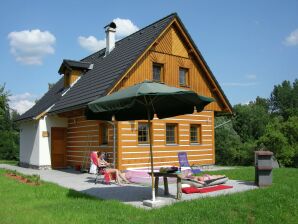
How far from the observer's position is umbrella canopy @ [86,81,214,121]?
831 cm

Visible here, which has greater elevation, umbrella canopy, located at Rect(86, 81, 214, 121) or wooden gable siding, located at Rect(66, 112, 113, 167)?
umbrella canopy, located at Rect(86, 81, 214, 121)

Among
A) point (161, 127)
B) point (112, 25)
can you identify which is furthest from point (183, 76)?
point (112, 25)

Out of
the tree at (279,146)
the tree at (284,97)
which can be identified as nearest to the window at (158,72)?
the tree at (279,146)

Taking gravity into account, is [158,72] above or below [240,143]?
above

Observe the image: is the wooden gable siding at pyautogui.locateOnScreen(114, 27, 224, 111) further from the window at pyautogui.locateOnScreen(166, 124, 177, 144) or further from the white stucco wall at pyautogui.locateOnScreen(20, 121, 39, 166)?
the white stucco wall at pyautogui.locateOnScreen(20, 121, 39, 166)

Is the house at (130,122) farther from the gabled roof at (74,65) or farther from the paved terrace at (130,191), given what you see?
the paved terrace at (130,191)

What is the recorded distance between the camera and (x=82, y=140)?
17688mm

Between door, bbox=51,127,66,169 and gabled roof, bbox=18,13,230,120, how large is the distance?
4.37 ft

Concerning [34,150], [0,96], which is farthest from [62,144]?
[0,96]

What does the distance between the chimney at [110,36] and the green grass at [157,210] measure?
12465mm

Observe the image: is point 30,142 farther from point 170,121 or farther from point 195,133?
point 195,133

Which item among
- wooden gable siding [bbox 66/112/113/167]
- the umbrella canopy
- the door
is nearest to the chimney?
wooden gable siding [bbox 66/112/113/167]

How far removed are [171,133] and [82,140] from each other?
426cm

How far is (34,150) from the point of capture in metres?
19.7
